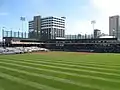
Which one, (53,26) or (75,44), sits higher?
(53,26)

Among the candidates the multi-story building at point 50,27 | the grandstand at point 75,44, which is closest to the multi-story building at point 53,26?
the multi-story building at point 50,27

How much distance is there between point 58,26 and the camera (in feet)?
516

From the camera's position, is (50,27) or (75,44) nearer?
(75,44)

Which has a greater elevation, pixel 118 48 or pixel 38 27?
pixel 38 27

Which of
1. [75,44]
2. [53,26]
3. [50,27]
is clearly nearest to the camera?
[75,44]

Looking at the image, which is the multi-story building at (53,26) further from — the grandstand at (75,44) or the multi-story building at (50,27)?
the grandstand at (75,44)

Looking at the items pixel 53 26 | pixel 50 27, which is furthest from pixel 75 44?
pixel 53 26

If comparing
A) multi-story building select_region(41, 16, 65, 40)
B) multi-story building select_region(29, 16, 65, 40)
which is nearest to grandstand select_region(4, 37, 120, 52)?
multi-story building select_region(29, 16, 65, 40)

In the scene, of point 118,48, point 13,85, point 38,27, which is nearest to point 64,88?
point 13,85

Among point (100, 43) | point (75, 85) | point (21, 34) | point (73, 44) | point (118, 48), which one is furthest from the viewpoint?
point (21, 34)

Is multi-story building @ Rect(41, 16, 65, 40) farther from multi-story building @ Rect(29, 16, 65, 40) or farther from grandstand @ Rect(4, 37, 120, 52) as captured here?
grandstand @ Rect(4, 37, 120, 52)

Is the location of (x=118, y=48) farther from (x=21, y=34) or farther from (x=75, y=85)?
(x=75, y=85)

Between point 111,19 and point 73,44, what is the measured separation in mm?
86435

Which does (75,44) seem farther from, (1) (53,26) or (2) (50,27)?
(1) (53,26)
